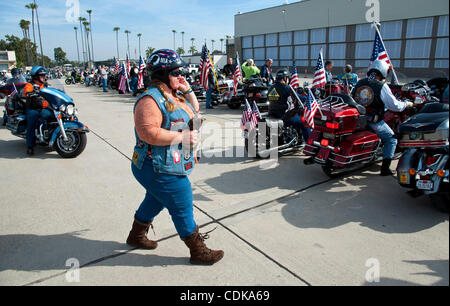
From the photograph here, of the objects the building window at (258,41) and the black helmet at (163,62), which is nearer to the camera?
the black helmet at (163,62)

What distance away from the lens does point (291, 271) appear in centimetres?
278

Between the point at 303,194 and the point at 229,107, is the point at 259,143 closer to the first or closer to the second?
the point at 303,194

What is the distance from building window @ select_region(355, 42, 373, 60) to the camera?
3418 centimetres

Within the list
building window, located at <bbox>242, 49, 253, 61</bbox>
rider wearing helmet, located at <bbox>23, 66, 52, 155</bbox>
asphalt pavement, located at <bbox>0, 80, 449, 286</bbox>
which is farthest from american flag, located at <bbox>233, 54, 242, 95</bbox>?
building window, located at <bbox>242, 49, 253, 61</bbox>

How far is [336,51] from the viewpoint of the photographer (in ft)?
123

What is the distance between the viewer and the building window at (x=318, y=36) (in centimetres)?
3878

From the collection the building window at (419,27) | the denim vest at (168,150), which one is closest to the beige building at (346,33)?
the building window at (419,27)

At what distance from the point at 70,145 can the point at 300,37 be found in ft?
133

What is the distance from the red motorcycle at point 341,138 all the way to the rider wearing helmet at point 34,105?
5.50 m

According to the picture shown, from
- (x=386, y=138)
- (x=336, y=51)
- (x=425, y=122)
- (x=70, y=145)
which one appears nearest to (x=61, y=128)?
(x=70, y=145)

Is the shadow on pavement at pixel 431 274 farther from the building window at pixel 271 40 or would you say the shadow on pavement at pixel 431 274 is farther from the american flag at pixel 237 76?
the building window at pixel 271 40

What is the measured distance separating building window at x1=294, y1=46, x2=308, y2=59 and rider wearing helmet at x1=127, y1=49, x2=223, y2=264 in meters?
41.7

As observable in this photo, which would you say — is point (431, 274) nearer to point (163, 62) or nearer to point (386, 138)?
point (386, 138)
